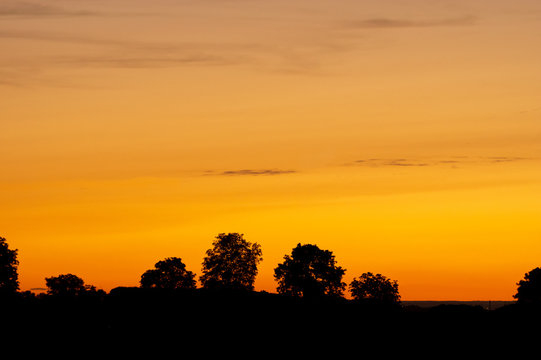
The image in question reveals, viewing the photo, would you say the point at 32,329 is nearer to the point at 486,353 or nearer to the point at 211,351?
the point at 211,351

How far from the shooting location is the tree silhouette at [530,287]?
162 meters

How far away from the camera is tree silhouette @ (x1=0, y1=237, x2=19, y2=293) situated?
13700 centimetres

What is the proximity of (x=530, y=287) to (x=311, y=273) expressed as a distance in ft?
129

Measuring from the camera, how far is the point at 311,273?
154500 millimetres

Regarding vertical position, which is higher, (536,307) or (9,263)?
(9,263)

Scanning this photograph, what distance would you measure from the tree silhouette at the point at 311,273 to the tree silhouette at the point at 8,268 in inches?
1647

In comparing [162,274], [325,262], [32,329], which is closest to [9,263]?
[162,274]

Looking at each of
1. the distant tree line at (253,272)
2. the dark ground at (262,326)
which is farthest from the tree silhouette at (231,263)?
the dark ground at (262,326)

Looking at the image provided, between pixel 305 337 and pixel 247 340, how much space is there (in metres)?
3.61

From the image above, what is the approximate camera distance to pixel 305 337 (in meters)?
59.7

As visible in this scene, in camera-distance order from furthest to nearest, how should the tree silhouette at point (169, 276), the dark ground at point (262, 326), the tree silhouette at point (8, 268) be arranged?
the tree silhouette at point (169, 276) → the tree silhouette at point (8, 268) → the dark ground at point (262, 326)

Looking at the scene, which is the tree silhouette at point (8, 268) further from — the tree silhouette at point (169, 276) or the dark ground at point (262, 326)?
the dark ground at point (262, 326)

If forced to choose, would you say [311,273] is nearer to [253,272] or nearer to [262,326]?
[253,272]


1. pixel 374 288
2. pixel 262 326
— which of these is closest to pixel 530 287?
pixel 374 288
